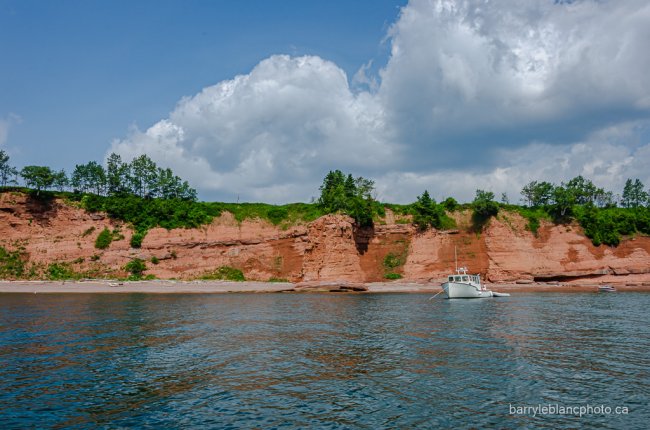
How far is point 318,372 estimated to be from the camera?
54.1 feet

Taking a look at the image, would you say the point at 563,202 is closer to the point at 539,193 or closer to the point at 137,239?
the point at 539,193

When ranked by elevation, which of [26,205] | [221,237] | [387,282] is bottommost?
[387,282]

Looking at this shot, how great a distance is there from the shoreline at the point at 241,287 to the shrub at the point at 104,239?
387 inches

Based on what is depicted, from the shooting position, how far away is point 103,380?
49.9ft

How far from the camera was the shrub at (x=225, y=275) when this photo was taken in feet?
238

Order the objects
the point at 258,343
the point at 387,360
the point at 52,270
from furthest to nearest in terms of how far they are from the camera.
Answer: the point at 52,270 → the point at 258,343 → the point at 387,360

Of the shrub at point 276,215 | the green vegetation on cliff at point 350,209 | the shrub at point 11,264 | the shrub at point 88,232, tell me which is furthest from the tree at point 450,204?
the shrub at point 11,264

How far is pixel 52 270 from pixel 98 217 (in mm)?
13060

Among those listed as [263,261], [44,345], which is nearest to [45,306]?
[44,345]

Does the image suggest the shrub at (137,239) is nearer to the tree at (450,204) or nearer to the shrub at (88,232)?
the shrub at (88,232)

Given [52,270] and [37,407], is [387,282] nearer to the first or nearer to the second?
[52,270]

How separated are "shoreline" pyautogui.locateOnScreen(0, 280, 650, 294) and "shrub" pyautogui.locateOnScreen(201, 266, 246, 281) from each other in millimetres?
3832

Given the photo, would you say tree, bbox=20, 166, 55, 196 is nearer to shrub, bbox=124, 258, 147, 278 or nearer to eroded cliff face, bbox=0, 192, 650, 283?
eroded cliff face, bbox=0, 192, 650, 283

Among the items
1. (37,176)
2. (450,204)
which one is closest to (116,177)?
(37,176)
